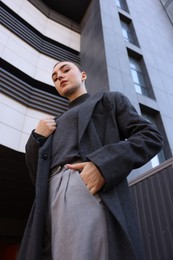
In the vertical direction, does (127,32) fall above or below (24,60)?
above

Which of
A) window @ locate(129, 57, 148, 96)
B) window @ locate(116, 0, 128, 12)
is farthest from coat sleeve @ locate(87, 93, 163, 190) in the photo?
window @ locate(116, 0, 128, 12)

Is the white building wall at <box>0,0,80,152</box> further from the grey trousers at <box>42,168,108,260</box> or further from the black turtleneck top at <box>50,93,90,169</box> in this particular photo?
the grey trousers at <box>42,168,108,260</box>

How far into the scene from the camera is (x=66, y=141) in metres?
1.56

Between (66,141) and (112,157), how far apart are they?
15.4 inches

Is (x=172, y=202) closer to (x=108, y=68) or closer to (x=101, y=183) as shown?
(x=101, y=183)

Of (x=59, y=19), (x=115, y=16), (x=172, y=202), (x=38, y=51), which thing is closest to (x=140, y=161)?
(x=172, y=202)

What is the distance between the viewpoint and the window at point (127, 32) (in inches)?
384

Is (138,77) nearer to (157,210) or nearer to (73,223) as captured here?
(157,210)

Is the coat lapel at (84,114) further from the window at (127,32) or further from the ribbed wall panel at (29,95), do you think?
the window at (127,32)

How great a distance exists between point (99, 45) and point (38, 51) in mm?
2511

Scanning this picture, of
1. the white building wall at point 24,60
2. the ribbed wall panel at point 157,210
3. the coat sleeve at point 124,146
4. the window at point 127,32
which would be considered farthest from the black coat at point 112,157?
the window at point 127,32

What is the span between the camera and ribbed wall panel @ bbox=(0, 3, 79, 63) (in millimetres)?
8672

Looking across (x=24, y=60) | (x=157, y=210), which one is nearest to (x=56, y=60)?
(x=24, y=60)

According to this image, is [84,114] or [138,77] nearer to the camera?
[84,114]
